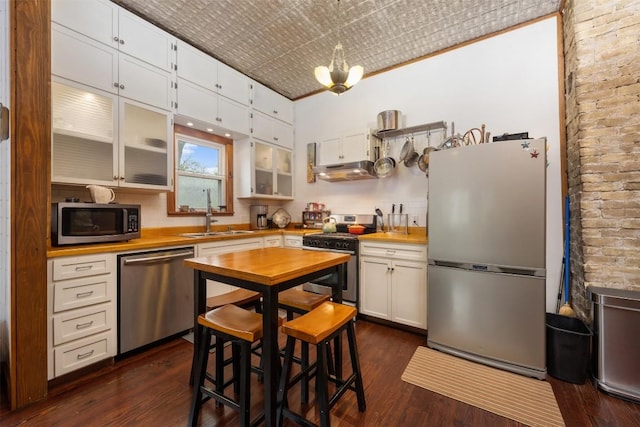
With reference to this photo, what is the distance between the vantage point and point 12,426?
4.75 feet

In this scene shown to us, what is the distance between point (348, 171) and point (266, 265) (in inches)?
87.5

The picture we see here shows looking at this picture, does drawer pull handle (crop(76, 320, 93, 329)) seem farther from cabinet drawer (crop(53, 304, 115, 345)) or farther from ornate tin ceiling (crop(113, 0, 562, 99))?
ornate tin ceiling (crop(113, 0, 562, 99))

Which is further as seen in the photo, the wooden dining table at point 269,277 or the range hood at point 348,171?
the range hood at point 348,171

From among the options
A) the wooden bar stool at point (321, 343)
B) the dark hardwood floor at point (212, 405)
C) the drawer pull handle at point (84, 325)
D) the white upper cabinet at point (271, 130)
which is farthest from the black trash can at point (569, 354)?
the white upper cabinet at point (271, 130)

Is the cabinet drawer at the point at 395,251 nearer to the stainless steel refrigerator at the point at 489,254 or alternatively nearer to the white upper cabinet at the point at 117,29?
the stainless steel refrigerator at the point at 489,254

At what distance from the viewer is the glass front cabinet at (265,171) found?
3.61 meters

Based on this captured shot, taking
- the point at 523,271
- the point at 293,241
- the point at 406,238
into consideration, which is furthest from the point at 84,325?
the point at 523,271

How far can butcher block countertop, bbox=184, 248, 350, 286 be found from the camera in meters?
1.27

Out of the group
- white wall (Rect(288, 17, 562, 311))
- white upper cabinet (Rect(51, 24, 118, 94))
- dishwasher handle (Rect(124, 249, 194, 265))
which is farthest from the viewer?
white wall (Rect(288, 17, 562, 311))

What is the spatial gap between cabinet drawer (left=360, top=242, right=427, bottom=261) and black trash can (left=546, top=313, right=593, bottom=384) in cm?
104

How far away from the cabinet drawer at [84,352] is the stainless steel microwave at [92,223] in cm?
70

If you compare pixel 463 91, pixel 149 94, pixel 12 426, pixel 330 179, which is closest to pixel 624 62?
pixel 463 91

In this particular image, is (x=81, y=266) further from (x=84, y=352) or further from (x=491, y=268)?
(x=491, y=268)

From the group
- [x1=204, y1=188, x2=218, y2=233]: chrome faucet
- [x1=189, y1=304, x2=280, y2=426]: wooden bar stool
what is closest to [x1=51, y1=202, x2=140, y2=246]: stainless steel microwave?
[x1=204, y1=188, x2=218, y2=233]: chrome faucet
